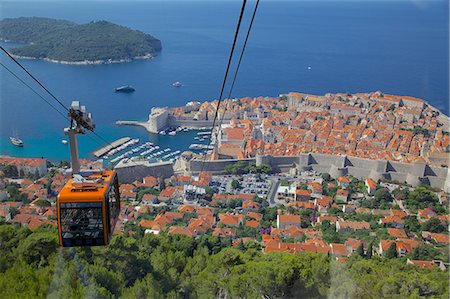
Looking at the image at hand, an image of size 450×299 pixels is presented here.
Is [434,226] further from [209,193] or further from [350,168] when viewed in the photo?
[209,193]

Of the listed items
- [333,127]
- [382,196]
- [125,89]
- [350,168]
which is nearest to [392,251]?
[382,196]

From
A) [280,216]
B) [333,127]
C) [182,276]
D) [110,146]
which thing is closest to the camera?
[182,276]

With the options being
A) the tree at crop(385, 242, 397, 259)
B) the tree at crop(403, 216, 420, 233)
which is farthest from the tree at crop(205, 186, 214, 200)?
the tree at crop(385, 242, 397, 259)

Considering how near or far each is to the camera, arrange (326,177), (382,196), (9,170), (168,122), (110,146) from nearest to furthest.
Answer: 1. (382,196)
2. (9,170)
3. (326,177)
4. (110,146)
5. (168,122)

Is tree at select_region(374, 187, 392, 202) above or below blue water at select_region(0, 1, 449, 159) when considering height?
below

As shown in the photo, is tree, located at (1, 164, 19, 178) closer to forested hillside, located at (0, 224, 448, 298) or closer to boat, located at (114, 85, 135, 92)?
forested hillside, located at (0, 224, 448, 298)

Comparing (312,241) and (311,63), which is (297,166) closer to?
(312,241)

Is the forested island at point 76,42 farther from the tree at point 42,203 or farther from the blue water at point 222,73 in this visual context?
the tree at point 42,203

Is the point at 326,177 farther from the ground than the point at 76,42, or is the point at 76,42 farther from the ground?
the point at 76,42
